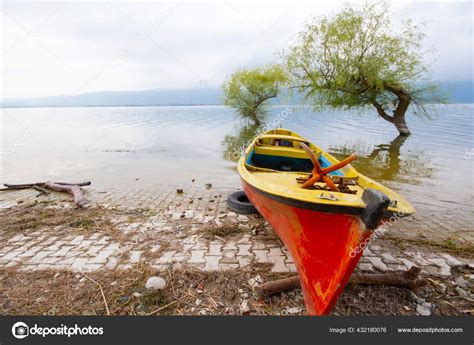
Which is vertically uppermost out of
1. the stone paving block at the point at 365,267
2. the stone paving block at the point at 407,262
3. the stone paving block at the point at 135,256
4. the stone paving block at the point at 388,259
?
the stone paving block at the point at 407,262

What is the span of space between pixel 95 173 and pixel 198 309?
9.07 meters

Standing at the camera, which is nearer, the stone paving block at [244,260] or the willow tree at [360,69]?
the stone paving block at [244,260]

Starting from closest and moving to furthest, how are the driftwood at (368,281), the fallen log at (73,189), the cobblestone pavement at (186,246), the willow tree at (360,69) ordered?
the driftwood at (368,281) < the cobblestone pavement at (186,246) < the fallen log at (73,189) < the willow tree at (360,69)

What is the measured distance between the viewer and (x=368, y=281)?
3.37 m

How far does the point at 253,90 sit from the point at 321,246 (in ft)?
112

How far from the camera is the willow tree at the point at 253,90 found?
32.9m

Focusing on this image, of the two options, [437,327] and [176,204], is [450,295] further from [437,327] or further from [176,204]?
[176,204]

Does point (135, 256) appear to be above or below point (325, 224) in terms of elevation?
below

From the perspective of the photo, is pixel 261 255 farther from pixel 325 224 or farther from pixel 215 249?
pixel 325 224

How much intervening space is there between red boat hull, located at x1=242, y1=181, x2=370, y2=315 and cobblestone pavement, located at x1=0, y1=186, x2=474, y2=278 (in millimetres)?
885

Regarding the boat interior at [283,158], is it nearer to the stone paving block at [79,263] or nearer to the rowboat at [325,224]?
the rowboat at [325,224]

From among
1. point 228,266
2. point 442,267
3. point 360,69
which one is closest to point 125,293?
point 228,266

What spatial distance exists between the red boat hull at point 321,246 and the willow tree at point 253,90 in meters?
31.2

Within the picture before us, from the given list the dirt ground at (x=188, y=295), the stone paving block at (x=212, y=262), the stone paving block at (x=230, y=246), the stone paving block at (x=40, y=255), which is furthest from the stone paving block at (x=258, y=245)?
the stone paving block at (x=40, y=255)
